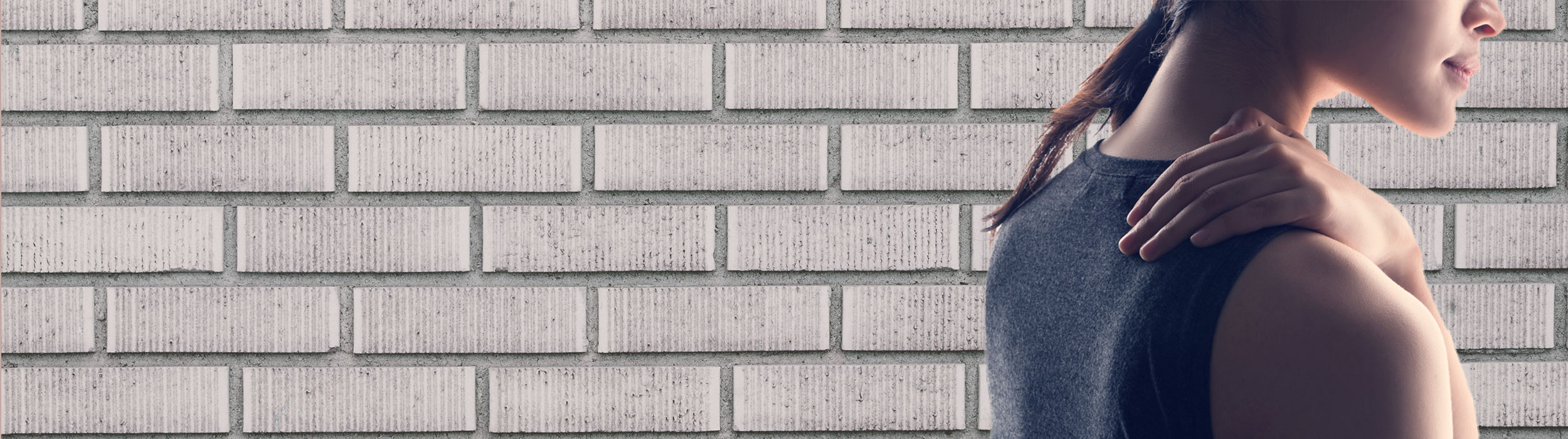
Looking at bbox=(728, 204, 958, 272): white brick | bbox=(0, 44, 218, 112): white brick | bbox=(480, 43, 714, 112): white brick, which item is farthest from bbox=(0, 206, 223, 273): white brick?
bbox=(728, 204, 958, 272): white brick

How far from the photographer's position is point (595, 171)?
4.53ft

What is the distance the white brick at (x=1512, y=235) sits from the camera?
4.54 ft

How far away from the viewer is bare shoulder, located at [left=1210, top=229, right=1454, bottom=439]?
1.48ft

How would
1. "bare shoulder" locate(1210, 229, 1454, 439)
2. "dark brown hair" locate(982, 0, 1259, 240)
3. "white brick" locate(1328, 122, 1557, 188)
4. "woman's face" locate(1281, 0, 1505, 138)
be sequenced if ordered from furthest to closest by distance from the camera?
"white brick" locate(1328, 122, 1557, 188)
"dark brown hair" locate(982, 0, 1259, 240)
"woman's face" locate(1281, 0, 1505, 138)
"bare shoulder" locate(1210, 229, 1454, 439)

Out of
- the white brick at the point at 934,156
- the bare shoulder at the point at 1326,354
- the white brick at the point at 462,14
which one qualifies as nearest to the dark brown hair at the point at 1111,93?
the bare shoulder at the point at 1326,354

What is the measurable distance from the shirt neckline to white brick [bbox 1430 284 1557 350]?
46.7 inches

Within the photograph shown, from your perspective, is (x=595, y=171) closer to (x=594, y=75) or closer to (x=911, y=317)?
(x=594, y=75)

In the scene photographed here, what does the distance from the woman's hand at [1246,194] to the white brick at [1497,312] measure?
1068mm

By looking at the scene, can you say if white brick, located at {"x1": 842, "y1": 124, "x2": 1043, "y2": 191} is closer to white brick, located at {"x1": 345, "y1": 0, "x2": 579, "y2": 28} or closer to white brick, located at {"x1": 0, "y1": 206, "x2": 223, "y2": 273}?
white brick, located at {"x1": 345, "y1": 0, "x2": 579, "y2": 28}

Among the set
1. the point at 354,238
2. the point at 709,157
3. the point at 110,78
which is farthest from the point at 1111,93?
the point at 110,78

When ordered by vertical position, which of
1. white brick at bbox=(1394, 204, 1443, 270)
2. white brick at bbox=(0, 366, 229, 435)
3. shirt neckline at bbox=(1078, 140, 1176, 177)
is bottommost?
white brick at bbox=(0, 366, 229, 435)

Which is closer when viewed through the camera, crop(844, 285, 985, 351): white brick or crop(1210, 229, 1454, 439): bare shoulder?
crop(1210, 229, 1454, 439): bare shoulder

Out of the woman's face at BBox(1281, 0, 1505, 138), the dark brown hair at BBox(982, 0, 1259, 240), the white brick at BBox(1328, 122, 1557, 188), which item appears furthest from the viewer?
the white brick at BBox(1328, 122, 1557, 188)

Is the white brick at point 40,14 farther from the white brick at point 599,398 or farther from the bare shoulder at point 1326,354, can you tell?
the bare shoulder at point 1326,354
